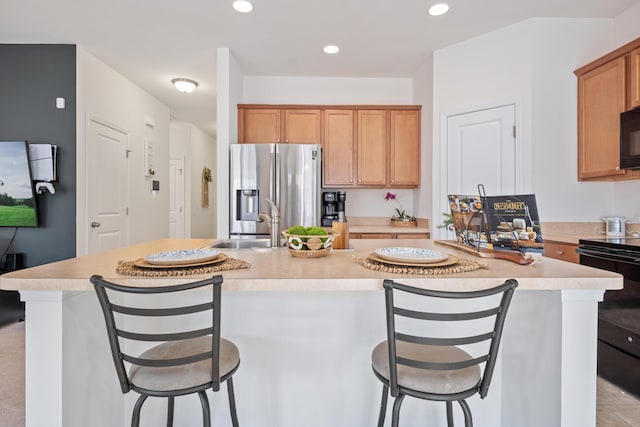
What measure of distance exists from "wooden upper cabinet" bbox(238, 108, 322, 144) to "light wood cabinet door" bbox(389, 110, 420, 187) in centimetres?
89

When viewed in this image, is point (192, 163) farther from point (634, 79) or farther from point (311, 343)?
point (634, 79)

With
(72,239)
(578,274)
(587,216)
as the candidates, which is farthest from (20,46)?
(587,216)

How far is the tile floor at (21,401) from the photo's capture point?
1742 mm

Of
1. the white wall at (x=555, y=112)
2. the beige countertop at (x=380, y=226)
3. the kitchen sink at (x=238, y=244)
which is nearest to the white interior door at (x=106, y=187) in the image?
the kitchen sink at (x=238, y=244)

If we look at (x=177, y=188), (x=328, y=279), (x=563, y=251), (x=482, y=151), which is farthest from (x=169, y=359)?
(x=177, y=188)

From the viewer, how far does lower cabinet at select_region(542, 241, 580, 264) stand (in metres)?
2.42

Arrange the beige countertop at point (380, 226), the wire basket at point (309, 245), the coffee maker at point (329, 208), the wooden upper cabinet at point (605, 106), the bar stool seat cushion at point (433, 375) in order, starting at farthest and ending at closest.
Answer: the coffee maker at point (329, 208) → the beige countertop at point (380, 226) → the wooden upper cabinet at point (605, 106) → the wire basket at point (309, 245) → the bar stool seat cushion at point (433, 375)

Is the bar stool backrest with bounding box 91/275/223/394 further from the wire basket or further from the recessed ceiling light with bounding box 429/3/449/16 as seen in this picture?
the recessed ceiling light with bounding box 429/3/449/16

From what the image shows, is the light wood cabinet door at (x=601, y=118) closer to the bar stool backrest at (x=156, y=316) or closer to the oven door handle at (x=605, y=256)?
the oven door handle at (x=605, y=256)

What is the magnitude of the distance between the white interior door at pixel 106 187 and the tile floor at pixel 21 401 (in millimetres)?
1364

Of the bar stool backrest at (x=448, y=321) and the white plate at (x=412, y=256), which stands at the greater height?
the white plate at (x=412, y=256)

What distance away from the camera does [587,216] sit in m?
2.89

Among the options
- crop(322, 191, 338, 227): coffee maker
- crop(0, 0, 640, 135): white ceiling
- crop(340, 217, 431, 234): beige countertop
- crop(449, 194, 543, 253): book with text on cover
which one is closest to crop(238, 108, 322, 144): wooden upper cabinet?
crop(0, 0, 640, 135): white ceiling

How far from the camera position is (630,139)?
236 centimetres
